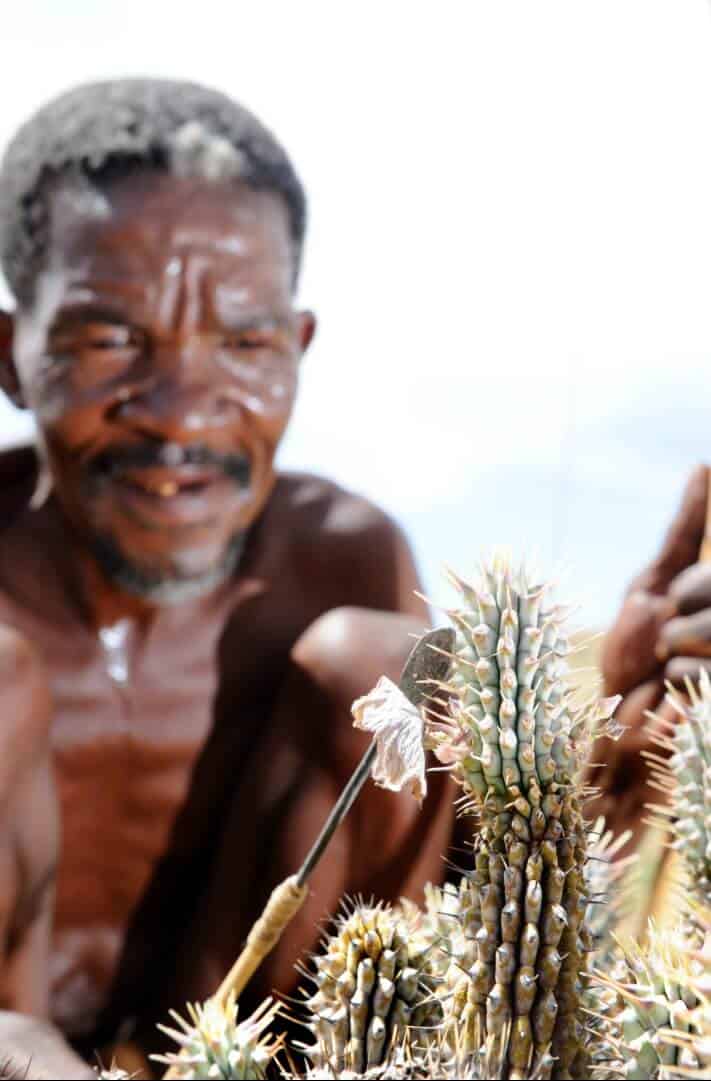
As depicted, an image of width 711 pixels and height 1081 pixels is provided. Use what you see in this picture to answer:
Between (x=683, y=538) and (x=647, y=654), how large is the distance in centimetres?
13

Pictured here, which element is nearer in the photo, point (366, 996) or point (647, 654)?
point (366, 996)

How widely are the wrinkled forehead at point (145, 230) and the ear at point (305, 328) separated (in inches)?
4.1

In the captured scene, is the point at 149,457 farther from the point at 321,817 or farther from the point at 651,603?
the point at 651,603

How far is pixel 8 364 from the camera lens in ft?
3.78

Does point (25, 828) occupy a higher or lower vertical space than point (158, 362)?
lower

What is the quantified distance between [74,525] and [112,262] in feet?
0.78

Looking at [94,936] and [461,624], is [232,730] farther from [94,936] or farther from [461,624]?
[461,624]

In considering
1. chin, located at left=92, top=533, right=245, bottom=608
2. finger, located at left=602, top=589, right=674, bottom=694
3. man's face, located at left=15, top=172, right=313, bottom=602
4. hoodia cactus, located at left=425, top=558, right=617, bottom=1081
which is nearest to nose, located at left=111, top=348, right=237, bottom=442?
man's face, located at left=15, top=172, right=313, bottom=602

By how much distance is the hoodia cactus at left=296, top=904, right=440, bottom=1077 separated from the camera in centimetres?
50

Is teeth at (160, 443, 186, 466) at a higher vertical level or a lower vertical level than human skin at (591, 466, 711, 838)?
higher

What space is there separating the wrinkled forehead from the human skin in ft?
1.68

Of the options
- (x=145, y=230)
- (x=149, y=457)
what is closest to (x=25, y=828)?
(x=149, y=457)

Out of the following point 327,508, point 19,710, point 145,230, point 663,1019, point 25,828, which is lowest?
point 25,828

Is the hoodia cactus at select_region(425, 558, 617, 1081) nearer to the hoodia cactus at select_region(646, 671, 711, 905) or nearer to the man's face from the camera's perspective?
the hoodia cactus at select_region(646, 671, 711, 905)
